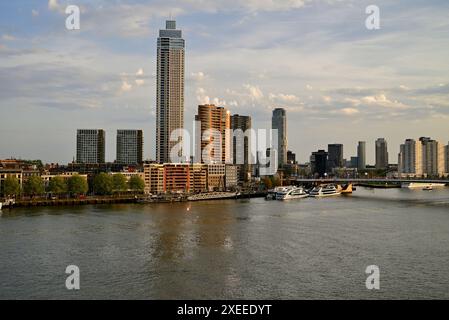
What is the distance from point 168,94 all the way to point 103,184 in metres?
28.8

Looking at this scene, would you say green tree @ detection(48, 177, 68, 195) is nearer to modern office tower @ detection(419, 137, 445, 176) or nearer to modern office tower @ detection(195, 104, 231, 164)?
modern office tower @ detection(195, 104, 231, 164)

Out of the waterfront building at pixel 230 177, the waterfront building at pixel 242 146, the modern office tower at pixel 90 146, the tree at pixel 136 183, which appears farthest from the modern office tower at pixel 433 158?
the tree at pixel 136 183

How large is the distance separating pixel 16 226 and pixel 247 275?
11582 mm

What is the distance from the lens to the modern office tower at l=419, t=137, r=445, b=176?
85.4 meters

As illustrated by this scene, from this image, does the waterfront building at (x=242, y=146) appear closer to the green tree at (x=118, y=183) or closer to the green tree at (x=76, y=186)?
the green tree at (x=118, y=183)

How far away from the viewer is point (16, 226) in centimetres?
1911

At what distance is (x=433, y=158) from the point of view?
8606 cm

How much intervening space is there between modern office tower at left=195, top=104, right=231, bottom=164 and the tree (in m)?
17.0

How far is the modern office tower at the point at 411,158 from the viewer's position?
8594cm

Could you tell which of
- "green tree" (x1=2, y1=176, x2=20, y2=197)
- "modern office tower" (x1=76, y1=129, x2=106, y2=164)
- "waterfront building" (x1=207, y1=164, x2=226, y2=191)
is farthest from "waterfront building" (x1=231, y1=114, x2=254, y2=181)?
"green tree" (x1=2, y1=176, x2=20, y2=197)

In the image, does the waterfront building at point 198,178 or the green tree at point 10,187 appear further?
the waterfront building at point 198,178

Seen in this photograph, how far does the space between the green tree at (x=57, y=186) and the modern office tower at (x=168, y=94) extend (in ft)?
93.2
